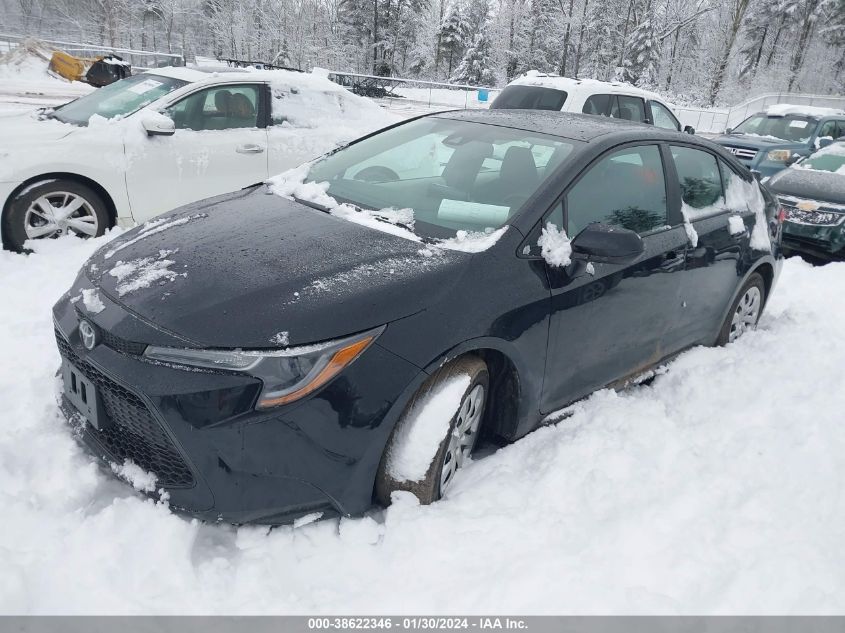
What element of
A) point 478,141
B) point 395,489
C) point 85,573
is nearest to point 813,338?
point 478,141

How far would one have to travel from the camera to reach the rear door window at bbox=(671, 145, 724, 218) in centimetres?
378

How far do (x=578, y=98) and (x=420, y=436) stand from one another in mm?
7331

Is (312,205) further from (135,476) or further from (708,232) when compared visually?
(708,232)

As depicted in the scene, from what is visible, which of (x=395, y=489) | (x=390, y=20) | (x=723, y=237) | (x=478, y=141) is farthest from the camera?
(x=390, y=20)

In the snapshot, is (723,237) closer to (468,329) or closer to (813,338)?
(813,338)

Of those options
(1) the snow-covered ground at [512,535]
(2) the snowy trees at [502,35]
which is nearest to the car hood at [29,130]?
(1) the snow-covered ground at [512,535]

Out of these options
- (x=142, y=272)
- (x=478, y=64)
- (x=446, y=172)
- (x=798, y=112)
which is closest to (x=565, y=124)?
(x=446, y=172)

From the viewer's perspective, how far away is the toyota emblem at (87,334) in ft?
7.68

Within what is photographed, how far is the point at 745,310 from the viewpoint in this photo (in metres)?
4.62

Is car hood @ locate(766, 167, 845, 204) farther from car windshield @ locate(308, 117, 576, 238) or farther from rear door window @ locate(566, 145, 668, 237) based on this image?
car windshield @ locate(308, 117, 576, 238)

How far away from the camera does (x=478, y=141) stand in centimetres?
349

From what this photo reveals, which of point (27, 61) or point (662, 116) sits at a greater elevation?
point (662, 116)

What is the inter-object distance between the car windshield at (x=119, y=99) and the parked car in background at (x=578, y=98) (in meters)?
4.24

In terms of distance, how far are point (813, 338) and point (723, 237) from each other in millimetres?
1526
